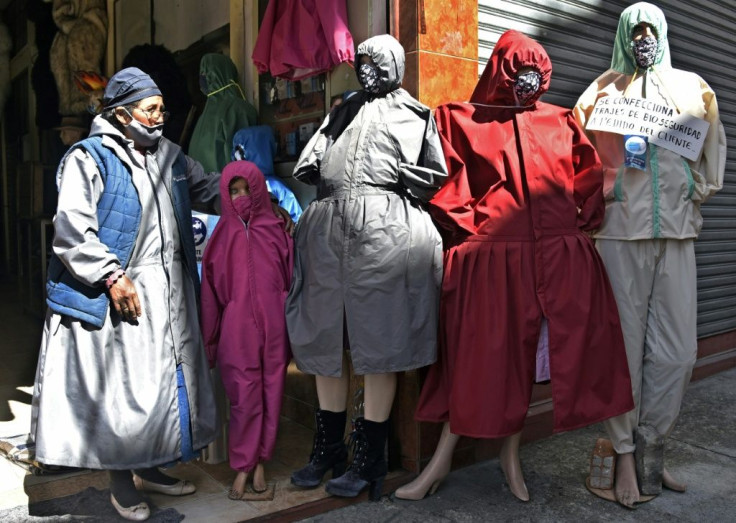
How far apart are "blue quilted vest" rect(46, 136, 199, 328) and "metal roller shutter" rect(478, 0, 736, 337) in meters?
2.15

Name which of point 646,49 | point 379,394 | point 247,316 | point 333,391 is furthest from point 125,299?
point 646,49

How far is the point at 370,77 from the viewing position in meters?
3.41

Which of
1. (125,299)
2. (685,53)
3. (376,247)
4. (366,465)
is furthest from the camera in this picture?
(685,53)

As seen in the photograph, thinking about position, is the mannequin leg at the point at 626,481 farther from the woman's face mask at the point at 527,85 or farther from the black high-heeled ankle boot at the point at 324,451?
the woman's face mask at the point at 527,85

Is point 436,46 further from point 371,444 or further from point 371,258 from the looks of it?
point 371,444

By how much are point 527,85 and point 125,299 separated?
2100mm

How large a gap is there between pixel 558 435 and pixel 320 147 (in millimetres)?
2498

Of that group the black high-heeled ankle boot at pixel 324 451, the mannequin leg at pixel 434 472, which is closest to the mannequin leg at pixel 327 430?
the black high-heeled ankle boot at pixel 324 451

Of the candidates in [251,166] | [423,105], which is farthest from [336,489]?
[423,105]

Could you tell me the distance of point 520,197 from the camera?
3.44 m

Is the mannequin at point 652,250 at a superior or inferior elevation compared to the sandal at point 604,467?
superior

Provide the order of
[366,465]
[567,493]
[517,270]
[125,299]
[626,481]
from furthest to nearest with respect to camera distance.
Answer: [567,493]
[626,481]
[366,465]
[517,270]
[125,299]

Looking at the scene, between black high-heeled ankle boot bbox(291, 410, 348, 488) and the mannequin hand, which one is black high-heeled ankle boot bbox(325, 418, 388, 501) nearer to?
black high-heeled ankle boot bbox(291, 410, 348, 488)

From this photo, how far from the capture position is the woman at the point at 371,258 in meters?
3.32
